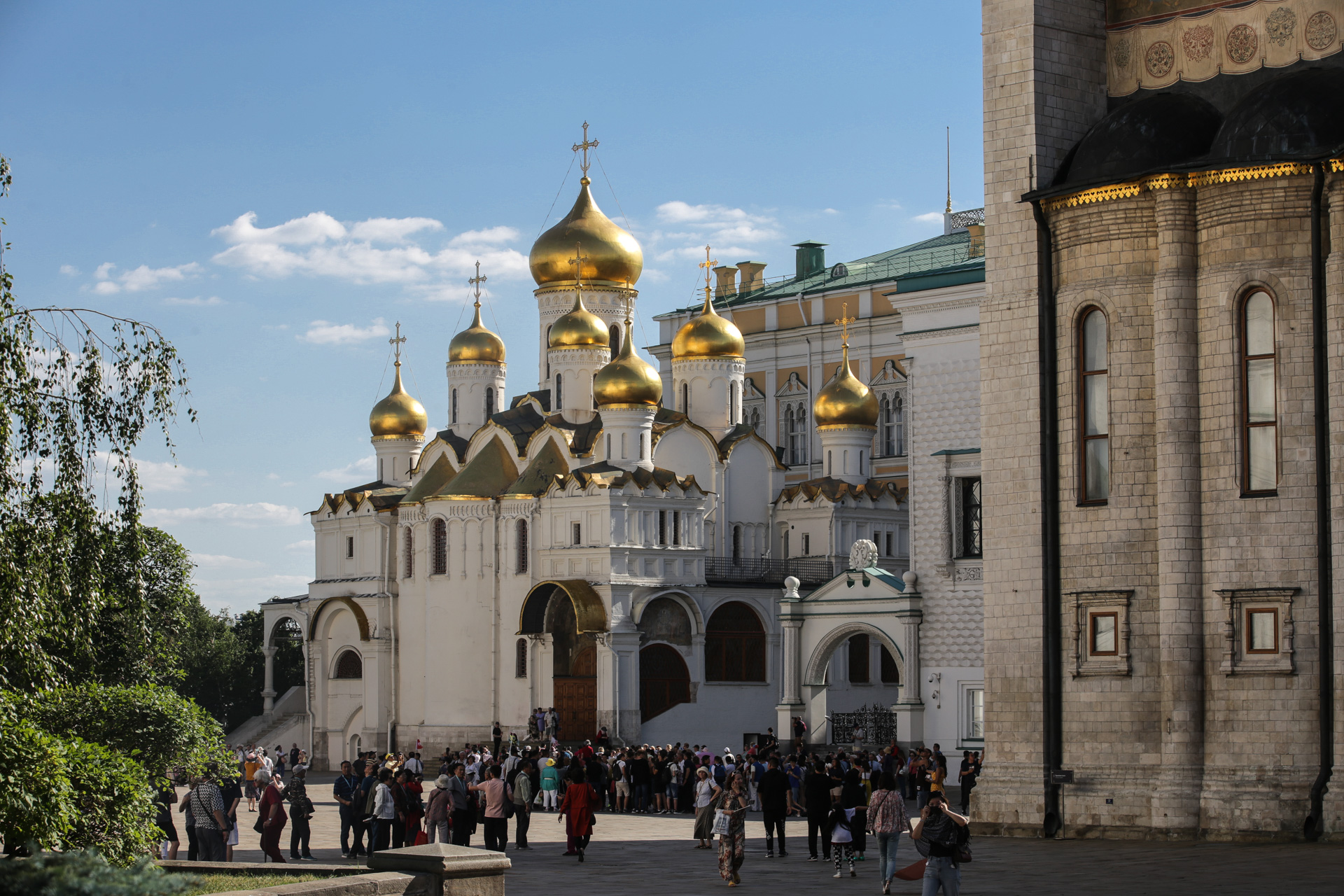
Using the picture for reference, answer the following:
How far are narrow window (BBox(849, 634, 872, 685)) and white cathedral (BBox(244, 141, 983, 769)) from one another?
61mm

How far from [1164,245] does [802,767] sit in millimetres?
10539

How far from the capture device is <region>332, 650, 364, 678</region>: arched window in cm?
4659

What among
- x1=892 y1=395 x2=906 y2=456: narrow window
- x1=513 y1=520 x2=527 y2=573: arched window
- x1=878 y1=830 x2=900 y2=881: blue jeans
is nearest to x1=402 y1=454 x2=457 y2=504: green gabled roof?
x1=513 y1=520 x2=527 y2=573: arched window

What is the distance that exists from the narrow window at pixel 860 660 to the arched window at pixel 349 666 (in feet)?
41.8

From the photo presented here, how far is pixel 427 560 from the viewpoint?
1731 inches

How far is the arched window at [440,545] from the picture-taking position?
43.7m

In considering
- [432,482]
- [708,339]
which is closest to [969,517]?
[708,339]

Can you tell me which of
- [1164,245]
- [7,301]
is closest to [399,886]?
[7,301]

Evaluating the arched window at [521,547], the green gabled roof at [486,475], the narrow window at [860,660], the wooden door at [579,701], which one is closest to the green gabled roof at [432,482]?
the green gabled roof at [486,475]

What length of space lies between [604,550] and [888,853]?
80.5ft

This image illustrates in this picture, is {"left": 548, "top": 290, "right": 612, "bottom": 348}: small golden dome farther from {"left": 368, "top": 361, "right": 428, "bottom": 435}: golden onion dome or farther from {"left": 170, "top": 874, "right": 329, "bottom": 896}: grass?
{"left": 170, "top": 874, "right": 329, "bottom": 896}: grass

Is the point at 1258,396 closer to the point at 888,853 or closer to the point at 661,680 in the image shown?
the point at 888,853

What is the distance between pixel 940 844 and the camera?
13055 mm

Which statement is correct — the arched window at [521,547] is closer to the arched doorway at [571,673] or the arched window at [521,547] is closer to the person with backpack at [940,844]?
the arched doorway at [571,673]
